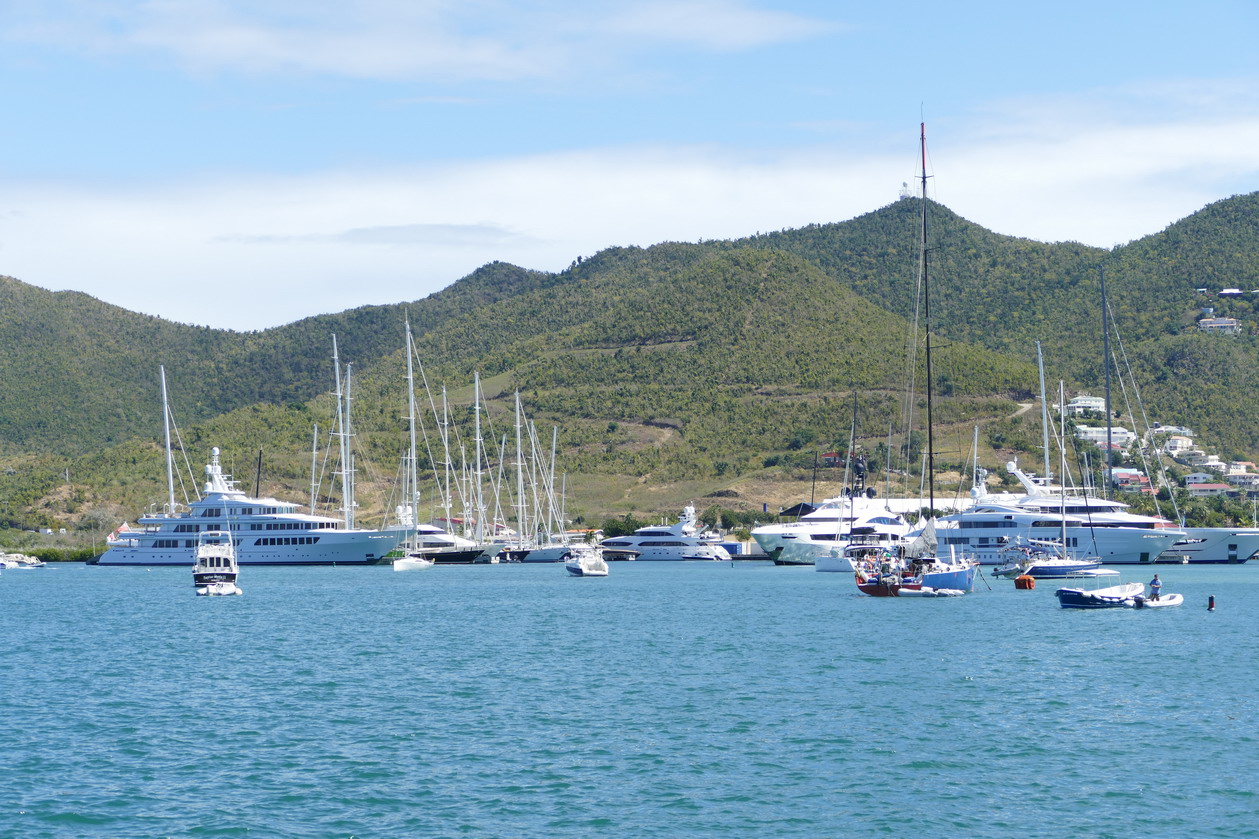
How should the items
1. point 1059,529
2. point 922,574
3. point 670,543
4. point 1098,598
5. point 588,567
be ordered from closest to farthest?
point 1098,598, point 922,574, point 588,567, point 1059,529, point 670,543

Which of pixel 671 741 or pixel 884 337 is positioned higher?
pixel 884 337

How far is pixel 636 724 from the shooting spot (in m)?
30.9

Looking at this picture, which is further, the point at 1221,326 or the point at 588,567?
the point at 1221,326

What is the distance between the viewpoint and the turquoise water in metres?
23.0

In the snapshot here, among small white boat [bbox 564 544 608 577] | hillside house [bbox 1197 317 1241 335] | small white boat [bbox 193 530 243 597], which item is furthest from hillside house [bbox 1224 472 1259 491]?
small white boat [bbox 193 530 243 597]

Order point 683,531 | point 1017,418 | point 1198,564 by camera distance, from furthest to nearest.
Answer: point 1017,418, point 683,531, point 1198,564

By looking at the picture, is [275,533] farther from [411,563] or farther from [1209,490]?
[1209,490]

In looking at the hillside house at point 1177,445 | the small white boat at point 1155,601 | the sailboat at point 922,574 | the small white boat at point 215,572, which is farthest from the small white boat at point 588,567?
the hillside house at point 1177,445

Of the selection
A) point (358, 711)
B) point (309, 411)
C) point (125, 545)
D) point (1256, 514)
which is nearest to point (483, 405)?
point (309, 411)

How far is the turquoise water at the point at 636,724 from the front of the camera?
23031mm

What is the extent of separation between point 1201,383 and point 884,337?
3872 cm

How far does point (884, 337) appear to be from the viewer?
619 ft

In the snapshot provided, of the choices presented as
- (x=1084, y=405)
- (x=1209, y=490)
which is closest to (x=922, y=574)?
(x=1209, y=490)

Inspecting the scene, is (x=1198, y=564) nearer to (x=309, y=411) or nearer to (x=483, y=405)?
(x=483, y=405)
